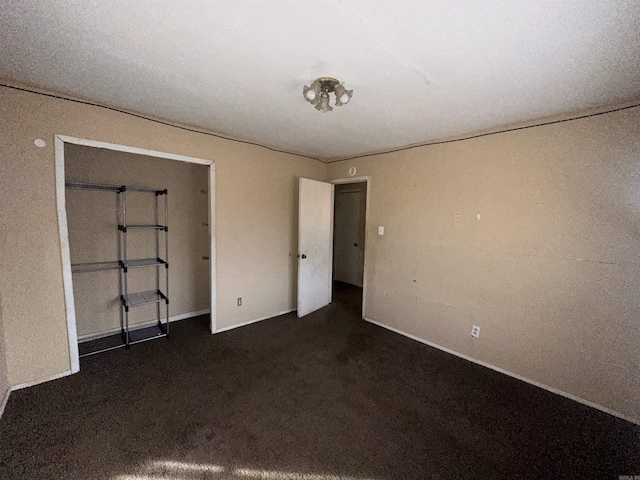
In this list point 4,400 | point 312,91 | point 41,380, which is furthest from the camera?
point 41,380

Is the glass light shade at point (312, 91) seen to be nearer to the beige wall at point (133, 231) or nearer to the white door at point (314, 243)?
the white door at point (314, 243)

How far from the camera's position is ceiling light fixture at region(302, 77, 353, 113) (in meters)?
1.70

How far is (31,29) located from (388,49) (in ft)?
5.98

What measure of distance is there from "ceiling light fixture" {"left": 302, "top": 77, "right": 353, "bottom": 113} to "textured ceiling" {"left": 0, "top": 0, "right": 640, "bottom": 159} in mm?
73

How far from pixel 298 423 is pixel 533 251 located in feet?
8.01

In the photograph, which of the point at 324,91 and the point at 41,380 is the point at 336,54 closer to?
the point at 324,91

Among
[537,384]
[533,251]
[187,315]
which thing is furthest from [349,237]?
[537,384]

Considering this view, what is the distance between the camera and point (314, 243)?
12.8ft

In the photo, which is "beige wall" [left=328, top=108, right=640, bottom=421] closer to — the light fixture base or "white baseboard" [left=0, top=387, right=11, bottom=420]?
the light fixture base

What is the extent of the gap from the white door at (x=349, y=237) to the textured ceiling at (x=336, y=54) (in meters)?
3.16

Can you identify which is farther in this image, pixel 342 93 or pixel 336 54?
pixel 342 93

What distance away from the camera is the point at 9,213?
6.46 feet

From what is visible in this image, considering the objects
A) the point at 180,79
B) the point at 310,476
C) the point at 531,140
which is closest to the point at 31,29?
the point at 180,79

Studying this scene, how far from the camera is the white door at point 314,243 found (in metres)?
3.68
